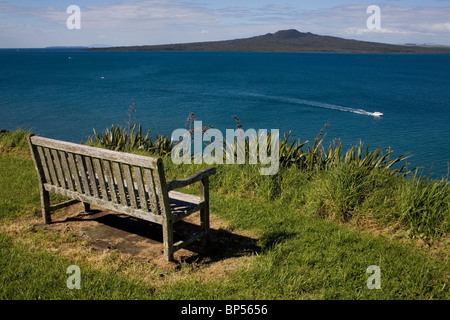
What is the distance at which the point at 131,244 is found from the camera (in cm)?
443

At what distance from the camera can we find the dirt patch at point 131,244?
3.88m

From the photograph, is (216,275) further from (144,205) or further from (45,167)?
(45,167)

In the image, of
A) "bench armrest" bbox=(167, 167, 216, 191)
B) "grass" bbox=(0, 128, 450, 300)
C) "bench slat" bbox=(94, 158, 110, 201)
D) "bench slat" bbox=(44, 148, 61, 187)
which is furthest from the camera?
"bench slat" bbox=(44, 148, 61, 187)

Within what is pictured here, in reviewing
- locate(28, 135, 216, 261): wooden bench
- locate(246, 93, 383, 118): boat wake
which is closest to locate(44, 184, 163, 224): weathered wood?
locate(28, 135, 216, 261): wooden bench

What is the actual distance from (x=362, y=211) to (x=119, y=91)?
43164mm

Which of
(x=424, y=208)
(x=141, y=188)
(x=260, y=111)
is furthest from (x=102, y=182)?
(x=260, y=111)

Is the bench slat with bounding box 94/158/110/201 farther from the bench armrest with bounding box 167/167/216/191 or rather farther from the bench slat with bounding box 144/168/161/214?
the bench armrest with bounding box 167/167/216/191

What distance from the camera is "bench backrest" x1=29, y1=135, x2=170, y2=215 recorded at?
3.63 meters

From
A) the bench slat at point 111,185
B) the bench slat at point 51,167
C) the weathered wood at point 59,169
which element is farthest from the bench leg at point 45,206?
the bench slat at point 111,185

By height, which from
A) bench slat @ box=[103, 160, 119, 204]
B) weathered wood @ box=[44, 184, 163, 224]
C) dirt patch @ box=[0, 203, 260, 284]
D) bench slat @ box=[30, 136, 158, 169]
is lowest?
dirt patch @ box=[0, 203, 260, 284]

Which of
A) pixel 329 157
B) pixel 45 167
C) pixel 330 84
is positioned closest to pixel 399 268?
pixel 329 157

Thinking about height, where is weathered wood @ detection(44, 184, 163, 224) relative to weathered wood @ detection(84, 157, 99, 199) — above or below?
below

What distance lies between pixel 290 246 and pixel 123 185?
2.05 meters

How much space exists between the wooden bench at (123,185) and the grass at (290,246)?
0.52 metres
